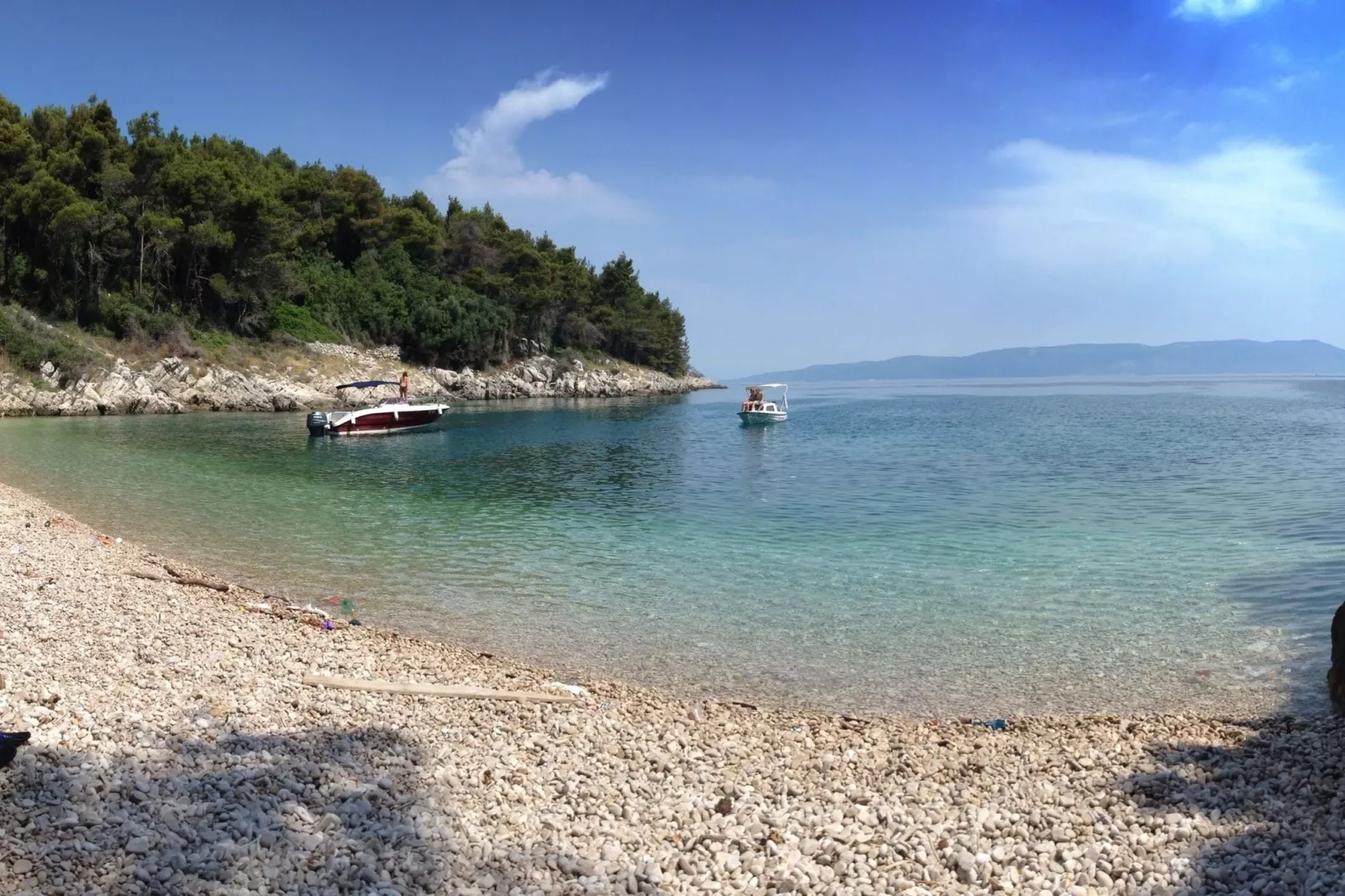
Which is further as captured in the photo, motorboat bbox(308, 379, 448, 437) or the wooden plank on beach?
motorboat bbox(308, 379, 448, 437)

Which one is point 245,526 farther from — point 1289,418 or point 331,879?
point 1289,418

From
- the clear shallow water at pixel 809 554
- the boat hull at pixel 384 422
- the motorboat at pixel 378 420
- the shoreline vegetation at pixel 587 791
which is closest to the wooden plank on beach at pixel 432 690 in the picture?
the shoreline vegetation at pixel 587 791

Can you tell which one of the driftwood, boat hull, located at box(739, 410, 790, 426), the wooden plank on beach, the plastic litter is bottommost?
the plastic litter

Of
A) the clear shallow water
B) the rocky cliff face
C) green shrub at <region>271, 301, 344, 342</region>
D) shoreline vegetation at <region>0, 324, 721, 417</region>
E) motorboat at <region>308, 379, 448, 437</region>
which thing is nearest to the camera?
the clear shallow water

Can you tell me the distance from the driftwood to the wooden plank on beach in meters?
5.27

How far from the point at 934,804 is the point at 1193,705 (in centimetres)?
437

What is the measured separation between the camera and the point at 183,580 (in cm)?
1255

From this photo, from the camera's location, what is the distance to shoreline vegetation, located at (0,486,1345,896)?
480 cm

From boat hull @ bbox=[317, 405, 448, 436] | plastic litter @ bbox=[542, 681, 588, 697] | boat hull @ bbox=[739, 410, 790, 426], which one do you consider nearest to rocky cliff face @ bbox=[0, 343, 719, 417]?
boat hull @ bbox=[317, 405, 448, 436]

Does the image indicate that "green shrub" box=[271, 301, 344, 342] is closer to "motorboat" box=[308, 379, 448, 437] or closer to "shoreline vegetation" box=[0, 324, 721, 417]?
"shoreline vegetation" box=[0, 324, 721, 417]

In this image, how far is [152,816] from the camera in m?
5.03

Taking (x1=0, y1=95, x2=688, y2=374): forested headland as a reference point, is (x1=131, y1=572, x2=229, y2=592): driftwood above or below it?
below

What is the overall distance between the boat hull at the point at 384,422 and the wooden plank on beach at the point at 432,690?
35719mm

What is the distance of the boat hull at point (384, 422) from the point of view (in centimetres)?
4228
